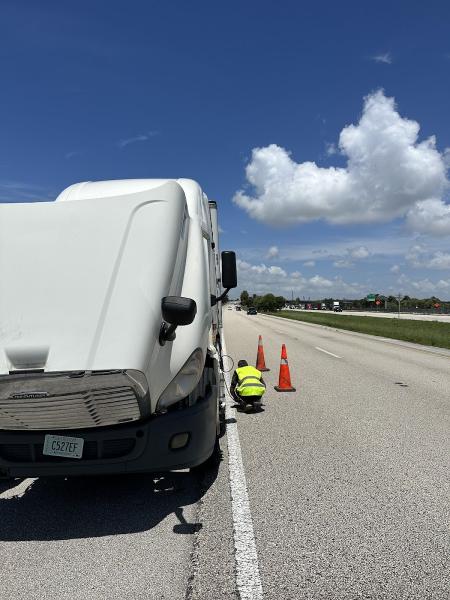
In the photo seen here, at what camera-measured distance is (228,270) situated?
553 centimetres

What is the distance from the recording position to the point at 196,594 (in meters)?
2.74

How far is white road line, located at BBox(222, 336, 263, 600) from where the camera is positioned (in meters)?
2.79

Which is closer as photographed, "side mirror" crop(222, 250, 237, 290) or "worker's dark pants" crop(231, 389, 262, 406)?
"side mirror" crop(222, 250, 237, 290)

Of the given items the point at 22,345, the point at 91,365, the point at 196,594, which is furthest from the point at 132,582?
the point at 22,345

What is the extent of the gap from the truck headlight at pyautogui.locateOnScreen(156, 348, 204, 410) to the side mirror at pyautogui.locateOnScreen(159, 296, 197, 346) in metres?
0.33

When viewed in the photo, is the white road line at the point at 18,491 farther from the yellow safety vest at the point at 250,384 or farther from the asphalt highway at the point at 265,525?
the yellow safety vest at the point at 250,384

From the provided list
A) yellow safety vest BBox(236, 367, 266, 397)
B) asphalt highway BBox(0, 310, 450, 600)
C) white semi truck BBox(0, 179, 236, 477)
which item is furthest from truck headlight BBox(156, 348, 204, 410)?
yellow safety vest BBox(236, 367, 266, 397)

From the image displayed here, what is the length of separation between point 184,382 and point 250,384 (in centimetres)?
368

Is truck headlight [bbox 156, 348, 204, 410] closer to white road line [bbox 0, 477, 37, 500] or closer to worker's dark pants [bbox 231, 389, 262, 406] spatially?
white road line [bbox 0, 477, 37, 500]

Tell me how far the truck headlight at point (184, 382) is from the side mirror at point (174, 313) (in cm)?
33

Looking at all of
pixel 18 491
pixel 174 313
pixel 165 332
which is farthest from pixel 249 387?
pixel 174 313

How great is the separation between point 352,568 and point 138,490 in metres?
2.11

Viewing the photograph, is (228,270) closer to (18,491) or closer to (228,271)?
(228,271)

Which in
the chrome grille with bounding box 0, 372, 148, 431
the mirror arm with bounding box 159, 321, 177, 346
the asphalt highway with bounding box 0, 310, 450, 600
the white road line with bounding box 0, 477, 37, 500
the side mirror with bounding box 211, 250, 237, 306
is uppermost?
the side mirror with bounding box 211, 250, 237, 306
